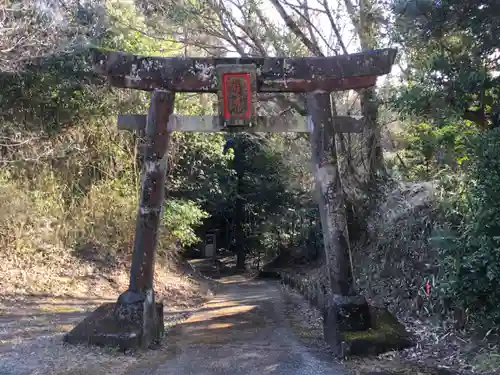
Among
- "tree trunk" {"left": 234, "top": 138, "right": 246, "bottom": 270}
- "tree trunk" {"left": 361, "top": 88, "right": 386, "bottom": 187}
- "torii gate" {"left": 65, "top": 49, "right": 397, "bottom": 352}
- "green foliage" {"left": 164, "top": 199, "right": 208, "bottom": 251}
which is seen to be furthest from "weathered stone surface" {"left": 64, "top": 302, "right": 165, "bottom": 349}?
"tree trunk" {"left": 234, "top": 138, "right": 246, "bottom": 270}

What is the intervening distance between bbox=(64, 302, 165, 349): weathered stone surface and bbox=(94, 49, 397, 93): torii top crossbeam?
3.18 meters

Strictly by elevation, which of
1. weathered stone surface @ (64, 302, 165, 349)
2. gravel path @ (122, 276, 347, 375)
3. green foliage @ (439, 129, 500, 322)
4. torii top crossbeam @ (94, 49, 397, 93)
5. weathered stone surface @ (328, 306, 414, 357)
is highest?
torii top crossbeam @ (94, 49, 397, 93)

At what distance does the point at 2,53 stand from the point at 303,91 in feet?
19.0

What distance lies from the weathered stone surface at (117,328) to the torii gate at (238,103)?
0.11 m

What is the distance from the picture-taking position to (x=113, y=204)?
523 inches

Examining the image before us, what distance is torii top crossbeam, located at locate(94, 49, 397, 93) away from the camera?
671 cm

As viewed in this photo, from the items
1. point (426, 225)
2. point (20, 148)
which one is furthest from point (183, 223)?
point (426, 225)

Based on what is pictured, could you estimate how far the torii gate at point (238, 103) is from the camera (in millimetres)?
6648

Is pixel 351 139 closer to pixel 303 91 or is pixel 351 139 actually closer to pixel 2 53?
pixel 303 91

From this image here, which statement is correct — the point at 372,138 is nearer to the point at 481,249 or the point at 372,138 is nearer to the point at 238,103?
the point at 238,103

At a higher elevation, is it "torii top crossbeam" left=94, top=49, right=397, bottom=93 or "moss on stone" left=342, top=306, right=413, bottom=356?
"torii top crossbeam" left=94, top=49, right=397, bottom=93

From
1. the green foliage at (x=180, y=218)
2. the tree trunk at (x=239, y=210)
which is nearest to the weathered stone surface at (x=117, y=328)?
the green foliage at (x=180, y=218)

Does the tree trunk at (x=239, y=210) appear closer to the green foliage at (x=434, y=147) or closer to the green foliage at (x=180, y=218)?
the green foliage at (x=180, y=218)

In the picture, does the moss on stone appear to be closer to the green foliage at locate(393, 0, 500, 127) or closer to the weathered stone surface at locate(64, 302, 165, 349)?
the weathered stone surface at locate(64, 302, 165, 349)
